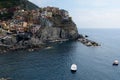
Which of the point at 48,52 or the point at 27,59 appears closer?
the point at 27,59

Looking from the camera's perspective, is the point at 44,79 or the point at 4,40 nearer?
the point at 44,79

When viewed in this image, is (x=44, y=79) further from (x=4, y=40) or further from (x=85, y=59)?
(x=4, y=40)

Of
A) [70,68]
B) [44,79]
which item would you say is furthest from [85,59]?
[44,79]

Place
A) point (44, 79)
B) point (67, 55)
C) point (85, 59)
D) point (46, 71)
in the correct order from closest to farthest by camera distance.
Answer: point (44, 79) < point (46, 71) < point (85, 59) < point (67, 55)

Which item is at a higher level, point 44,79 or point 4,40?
point 4,40

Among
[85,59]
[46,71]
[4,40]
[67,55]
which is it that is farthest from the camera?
[4,40]

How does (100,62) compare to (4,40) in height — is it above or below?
below

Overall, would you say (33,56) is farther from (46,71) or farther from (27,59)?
(46,71)

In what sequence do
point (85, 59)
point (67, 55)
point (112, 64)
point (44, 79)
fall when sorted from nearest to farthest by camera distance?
point (44, 79)
point (112, 64)
point (85, 59)
point (67, 55)

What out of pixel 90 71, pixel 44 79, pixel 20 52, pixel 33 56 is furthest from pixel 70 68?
pixel 20 52
